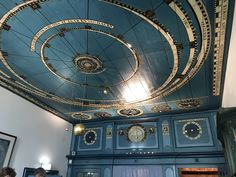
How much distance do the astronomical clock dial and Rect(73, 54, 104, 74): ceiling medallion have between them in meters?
4.01

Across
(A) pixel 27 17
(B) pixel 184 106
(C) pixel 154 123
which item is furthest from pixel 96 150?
(A) pixel 27 17

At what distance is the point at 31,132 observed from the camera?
6.70 meters

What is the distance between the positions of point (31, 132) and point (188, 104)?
5402 mm

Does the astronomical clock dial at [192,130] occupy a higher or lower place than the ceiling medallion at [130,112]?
lower

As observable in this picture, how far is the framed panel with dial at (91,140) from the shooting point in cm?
832

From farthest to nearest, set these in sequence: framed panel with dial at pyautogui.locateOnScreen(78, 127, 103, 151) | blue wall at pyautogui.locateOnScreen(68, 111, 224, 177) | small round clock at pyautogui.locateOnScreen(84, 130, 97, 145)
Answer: small round clock at pyautogui.locateOnScreen(84, 130, 97, 145), framed panel with dial at pyautogui.locateOnScreen(78, 127, 103, 151), blue wall at pyautogui.locateOnScreen(68, 111, 224, 177)

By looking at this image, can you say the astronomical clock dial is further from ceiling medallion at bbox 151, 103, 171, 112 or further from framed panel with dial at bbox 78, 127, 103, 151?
framed panel with dial at bbox 78, 127, 103, 151

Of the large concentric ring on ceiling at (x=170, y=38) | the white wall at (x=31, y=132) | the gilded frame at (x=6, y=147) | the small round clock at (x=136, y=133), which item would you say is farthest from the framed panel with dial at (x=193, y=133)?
the gilded frame at (x=6, y=147)

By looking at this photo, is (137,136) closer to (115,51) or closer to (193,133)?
(193,133)

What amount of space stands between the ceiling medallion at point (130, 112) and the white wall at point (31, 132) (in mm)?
2674

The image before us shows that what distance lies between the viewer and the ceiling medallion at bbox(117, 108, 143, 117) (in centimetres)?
736

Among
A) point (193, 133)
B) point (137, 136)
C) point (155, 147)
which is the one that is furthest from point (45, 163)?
point (193, 133)

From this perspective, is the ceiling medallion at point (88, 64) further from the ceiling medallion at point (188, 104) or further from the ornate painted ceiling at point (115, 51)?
the ceiling medallion at point (188, 104)

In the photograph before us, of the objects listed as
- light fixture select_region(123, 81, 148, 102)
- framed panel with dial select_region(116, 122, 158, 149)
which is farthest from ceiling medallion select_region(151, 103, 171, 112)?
light fixture select_region(123, 81, 148, 102)
